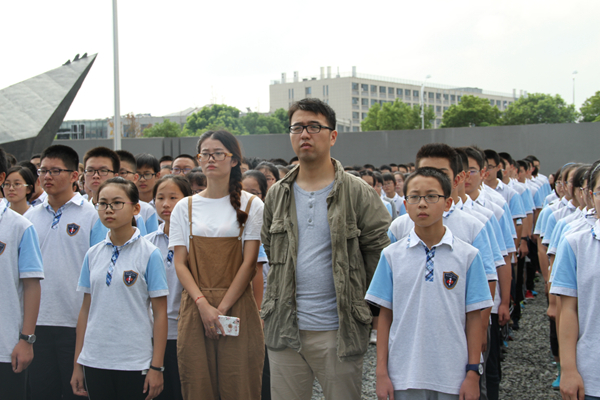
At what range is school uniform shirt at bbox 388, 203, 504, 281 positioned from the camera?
2.92 m

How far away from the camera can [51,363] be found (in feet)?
10.8

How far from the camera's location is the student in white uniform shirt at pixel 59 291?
3273mm

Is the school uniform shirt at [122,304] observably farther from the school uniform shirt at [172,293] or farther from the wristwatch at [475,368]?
the wristwatch at [475,368]

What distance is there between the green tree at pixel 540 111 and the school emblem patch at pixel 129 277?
203ft

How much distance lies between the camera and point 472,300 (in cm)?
241

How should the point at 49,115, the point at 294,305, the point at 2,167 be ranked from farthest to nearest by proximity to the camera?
the point at 49,115, the point at 2,167, the point at 294,305

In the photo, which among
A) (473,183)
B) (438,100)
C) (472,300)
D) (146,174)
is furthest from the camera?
(438,100)

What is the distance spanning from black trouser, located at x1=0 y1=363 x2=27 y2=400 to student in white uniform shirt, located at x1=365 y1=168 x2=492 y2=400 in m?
2.17

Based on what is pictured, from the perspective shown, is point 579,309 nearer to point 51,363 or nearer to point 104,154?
point 51,363

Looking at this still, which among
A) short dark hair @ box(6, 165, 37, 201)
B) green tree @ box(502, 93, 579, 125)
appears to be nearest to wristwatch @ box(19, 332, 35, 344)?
short dark hair @ box(6, 165, 37, 201)

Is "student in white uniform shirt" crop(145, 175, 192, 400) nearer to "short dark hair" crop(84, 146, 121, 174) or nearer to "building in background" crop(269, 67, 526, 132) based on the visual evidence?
"short dark hair" crop(84, 146, 121, 174)

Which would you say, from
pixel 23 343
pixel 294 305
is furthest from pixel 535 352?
pixel 23 343

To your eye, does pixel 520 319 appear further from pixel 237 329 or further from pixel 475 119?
pixel 475 119

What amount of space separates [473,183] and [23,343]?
3599 millimetres
